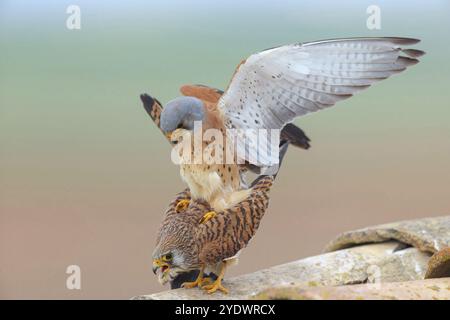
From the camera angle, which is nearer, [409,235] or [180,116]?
[180,116]

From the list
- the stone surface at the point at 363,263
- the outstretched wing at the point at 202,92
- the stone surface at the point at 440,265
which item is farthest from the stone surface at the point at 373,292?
the outstretched wing at the point at 202,92

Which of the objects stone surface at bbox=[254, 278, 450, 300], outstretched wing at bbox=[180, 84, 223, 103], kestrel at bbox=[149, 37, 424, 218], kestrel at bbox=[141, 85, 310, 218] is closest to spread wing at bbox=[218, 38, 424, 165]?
kestrel at bbox=[149, 37, 424, 218]

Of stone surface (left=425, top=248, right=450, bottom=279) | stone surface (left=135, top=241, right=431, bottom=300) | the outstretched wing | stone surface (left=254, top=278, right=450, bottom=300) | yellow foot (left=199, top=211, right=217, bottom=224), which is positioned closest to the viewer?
stone surface (left=254, top=278, right=450, bottom=300)

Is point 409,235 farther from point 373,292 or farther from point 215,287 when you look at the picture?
point 373,292

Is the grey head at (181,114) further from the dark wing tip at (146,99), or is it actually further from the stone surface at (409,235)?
the stone surface at (409,235)

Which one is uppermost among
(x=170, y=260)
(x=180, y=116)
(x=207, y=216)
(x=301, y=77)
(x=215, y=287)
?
(x=301, y=77)

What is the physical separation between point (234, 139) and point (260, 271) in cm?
54

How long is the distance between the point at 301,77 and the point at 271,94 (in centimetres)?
13

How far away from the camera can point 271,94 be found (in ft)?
8.38

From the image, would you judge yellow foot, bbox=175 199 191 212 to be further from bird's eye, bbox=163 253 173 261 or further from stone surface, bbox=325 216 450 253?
stone surface, bbox=325 216 450 253

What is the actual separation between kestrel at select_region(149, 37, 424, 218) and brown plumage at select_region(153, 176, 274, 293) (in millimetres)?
95

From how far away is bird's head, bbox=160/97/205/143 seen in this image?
7.95ft

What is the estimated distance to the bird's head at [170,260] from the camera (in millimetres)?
2402

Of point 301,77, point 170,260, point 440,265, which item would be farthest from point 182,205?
point 440,265
